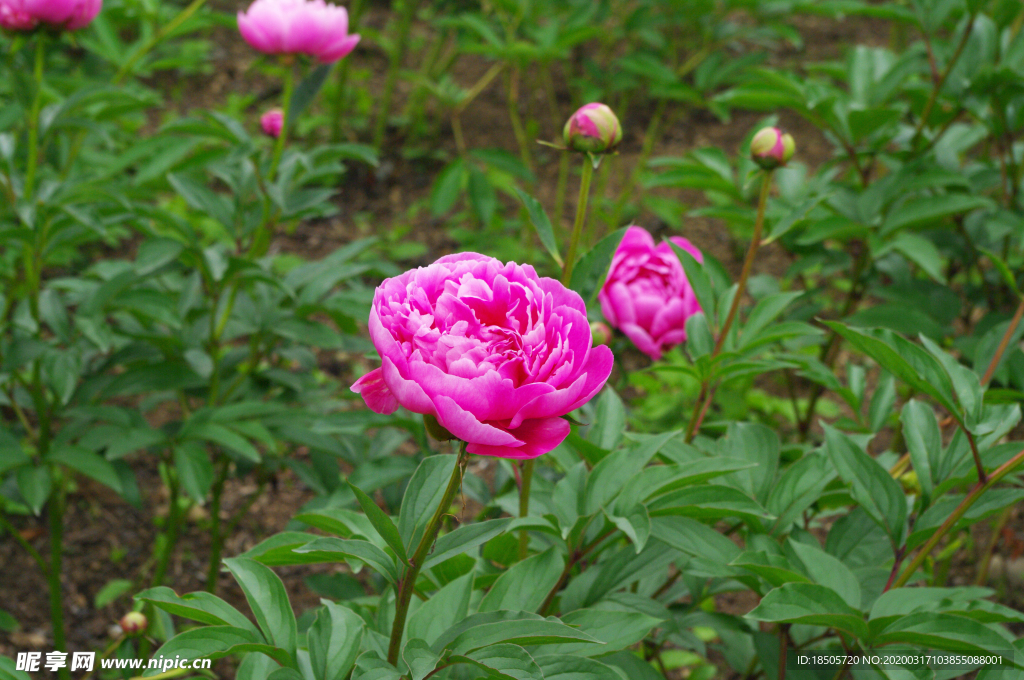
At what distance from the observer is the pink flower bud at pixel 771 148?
39.0 inches

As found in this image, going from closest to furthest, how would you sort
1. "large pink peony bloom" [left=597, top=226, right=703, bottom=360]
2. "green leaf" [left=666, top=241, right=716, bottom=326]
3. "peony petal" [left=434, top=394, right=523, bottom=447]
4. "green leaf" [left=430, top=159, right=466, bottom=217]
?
"peony petal" [left=434, top=394, right=523, bottom=447] → "green leaf" [left=666, top=241, right=716, bottom=326] → "large pink peony bloom" [left=597, top=226, right=703, bottom=360] → "green leaf" [left=430, top=159, right=466, bottom=217]

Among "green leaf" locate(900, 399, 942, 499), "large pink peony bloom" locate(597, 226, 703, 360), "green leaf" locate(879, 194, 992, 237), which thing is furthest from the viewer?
"green leaf" locate(879, 194, 992, 237)

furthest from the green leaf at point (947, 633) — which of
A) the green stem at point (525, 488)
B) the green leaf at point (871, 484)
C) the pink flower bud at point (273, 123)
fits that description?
the pink flower bud at point (273, 123)

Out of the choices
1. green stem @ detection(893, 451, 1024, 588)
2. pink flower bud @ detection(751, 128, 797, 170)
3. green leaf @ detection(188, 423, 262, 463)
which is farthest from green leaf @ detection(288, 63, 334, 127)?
green stem @ detection(893, 451, 1024, 588)

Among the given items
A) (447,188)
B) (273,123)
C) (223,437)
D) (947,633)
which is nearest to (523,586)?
(947,633)

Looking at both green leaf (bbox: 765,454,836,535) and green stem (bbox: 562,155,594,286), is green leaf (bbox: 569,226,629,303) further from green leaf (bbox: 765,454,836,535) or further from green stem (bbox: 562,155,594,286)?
green leaf (bbox: 765,454,836,535)

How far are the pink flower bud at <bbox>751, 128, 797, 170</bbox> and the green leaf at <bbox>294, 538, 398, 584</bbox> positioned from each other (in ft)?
2.19

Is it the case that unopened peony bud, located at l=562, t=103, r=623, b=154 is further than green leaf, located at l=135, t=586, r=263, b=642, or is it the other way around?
unopened peony bud, located at l=562, t=103, r=623, b=154

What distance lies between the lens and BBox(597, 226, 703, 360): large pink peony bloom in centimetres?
118

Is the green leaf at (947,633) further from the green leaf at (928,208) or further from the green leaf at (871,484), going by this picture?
the green leaf at (928,208)

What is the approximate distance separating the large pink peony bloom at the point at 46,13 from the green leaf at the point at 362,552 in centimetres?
103

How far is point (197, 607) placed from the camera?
0.76 meters

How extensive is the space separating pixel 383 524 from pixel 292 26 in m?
1.04

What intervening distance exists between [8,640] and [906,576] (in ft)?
5.70
